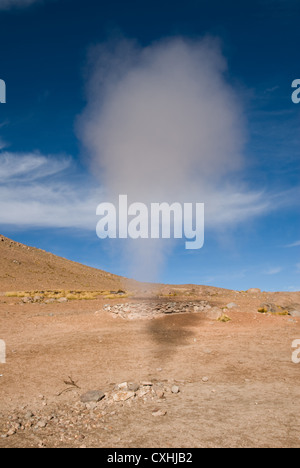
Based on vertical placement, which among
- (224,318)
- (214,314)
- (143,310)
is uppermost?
(143,310)

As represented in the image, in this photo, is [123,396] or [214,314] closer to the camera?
[123,396]

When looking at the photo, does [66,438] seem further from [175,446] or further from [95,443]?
[175,446]

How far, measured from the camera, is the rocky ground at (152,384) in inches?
254

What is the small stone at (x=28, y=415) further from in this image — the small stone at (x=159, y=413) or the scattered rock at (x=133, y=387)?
the small stone at (x=159, y=413)

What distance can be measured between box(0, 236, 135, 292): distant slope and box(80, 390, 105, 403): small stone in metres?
41.9

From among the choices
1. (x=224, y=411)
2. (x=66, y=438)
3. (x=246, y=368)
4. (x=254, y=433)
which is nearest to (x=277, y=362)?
(x=246, y=368)

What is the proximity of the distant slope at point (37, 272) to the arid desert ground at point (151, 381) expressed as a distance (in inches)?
1375

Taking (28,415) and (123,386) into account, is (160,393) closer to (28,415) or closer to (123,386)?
(123,386)

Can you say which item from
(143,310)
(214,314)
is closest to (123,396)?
(214,314)

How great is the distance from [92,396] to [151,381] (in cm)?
187

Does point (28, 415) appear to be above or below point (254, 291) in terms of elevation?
below

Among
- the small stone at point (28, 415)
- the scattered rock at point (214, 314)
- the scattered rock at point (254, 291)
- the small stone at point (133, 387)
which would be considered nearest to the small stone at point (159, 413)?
the small stone at point (133, 387)

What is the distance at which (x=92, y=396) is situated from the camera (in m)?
8.41

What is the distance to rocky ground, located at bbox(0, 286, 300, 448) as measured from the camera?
6.45m
